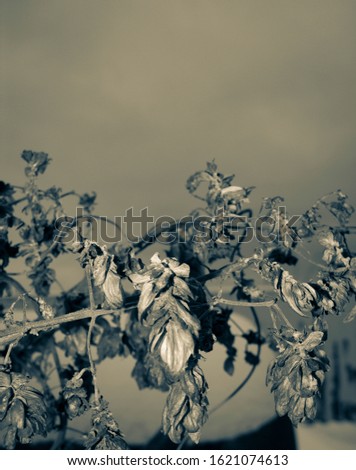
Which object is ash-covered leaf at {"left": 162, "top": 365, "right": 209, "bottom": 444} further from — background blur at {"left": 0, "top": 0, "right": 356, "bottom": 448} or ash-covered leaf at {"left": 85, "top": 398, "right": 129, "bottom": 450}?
background blur at {"left": 0, "top": 0, "right": 356, "bottom": 448}

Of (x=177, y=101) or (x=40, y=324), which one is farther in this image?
(x=177, y=101)

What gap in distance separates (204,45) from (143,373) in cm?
136

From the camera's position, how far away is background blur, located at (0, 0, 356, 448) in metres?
1.83

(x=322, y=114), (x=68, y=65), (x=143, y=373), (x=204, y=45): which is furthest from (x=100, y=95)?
(x=143, y=373)

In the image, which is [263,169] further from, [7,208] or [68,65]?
[7,208]

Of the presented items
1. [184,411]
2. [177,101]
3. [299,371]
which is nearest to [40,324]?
[184,411]

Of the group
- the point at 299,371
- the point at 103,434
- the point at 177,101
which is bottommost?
the point at 103,434

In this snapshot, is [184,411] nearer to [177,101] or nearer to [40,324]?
[40,324]

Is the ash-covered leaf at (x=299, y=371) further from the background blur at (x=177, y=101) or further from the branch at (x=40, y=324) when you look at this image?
the background blur at (x=177, y=101)

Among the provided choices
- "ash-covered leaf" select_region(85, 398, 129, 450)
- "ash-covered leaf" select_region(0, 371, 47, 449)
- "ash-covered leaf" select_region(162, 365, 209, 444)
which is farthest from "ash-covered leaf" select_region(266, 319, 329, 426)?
"ash-covered leaf" select_region(0, 371, 47, 449)

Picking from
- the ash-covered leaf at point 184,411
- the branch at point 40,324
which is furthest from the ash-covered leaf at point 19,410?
the ash-covered leaf at point 184,411

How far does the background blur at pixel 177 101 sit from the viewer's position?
183 centimetres

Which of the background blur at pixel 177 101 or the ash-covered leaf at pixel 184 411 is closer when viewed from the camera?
the ash-covered leaf at pixel 184 411

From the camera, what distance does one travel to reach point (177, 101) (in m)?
2.04
